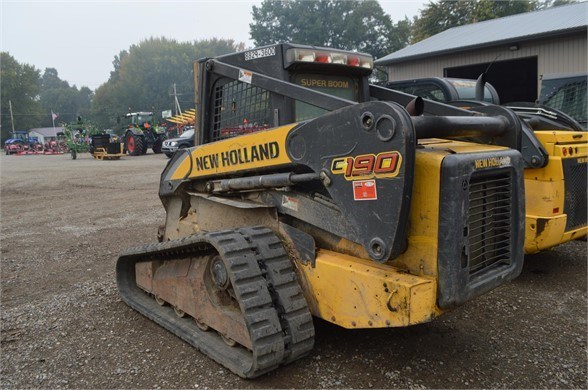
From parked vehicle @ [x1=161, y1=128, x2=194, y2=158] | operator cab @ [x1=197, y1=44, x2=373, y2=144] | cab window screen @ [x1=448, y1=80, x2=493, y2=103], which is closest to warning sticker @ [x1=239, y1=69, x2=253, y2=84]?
operator cab @ [x1=197, y1=44, x2=373, y2=144]

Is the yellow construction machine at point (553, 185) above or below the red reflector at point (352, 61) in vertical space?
below

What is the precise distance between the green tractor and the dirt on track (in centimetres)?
2135

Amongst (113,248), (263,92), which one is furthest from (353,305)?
(113,248)

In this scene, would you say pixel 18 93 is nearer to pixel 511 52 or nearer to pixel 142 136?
pixel 142 136

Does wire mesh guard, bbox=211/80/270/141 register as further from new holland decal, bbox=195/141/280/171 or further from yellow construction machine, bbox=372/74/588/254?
yellow construction machine, bbox=372/74/588/254

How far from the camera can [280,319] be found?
2900 mm

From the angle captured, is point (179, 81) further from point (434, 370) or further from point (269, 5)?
point (434, 370)

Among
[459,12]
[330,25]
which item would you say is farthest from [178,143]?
[330,25]

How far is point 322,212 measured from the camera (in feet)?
9.58

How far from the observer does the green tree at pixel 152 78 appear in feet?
237

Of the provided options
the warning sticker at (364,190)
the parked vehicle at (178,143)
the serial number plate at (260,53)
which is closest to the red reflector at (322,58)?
the serial number plate at (260,53)

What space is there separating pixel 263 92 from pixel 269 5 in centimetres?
4936

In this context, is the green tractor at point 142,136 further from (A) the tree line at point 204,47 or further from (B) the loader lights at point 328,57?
(B) the loader lights at point 328,57

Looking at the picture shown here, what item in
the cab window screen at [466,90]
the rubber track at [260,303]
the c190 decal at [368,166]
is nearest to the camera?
the c190 decal at [368,166]
